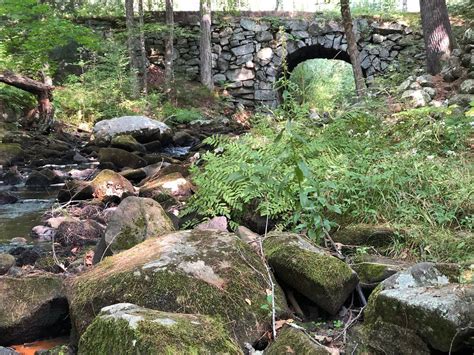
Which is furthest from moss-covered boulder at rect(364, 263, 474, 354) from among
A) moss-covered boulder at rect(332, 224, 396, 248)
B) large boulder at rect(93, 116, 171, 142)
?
large boulder at rect(93, 116, 171, 142)

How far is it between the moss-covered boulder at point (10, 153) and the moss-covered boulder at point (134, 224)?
5889mm

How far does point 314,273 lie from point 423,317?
73 cm

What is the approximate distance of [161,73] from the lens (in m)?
17.5

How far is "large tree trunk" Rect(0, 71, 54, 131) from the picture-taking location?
10.6 m

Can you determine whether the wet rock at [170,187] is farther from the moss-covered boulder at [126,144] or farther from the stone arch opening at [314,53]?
the stone arch opening at [314,53]

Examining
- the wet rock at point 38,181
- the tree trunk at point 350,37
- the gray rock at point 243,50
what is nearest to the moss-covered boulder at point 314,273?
the tree trunk at point 350,37

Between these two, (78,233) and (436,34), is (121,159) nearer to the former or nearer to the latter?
(78,233)

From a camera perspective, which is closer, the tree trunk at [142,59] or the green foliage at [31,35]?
the green foliage at [31,35]

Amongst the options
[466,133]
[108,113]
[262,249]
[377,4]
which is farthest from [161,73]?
[262,249]

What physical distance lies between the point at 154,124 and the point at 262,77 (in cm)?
737

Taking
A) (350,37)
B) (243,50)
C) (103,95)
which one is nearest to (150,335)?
(350,37)

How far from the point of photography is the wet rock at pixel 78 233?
4641mm

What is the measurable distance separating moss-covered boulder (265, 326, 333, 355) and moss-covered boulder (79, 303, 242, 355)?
24 centimetres

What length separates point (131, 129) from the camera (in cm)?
1073
